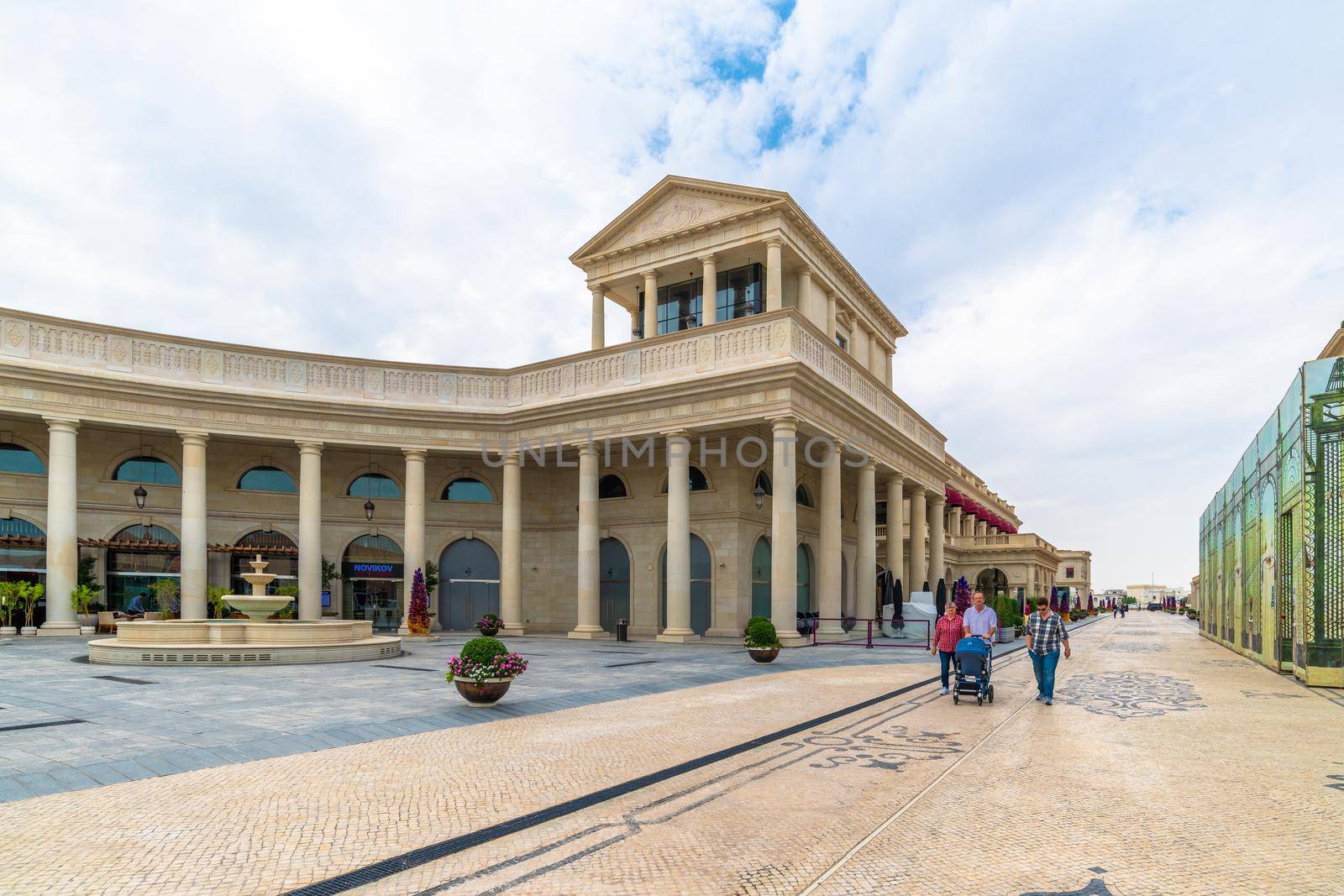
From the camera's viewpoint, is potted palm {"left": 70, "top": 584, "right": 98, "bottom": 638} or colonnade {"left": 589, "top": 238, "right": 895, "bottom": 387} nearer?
potted palm {"left": 70, "top": 584, "right": 98, "bottom": 638}

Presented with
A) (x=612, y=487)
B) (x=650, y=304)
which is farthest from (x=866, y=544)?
(x=650, y=304)

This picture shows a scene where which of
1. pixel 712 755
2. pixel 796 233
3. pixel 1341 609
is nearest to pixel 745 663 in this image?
pixel 712 755

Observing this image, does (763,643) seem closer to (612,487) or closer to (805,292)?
(612,487)

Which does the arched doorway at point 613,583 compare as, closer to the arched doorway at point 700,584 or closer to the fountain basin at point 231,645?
the arched doorway at point 700,584

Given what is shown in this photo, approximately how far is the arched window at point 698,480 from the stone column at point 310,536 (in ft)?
43.3

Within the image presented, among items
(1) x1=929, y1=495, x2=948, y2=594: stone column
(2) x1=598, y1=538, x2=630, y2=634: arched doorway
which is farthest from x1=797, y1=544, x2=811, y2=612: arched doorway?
(1) x1=929, y1=495, x2=948, y2=594: stone column

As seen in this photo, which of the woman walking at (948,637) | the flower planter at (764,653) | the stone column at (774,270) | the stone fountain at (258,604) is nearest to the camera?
the woman walking at (948,637)

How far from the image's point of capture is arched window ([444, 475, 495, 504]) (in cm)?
3441

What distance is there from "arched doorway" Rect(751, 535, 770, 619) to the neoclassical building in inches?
3.5

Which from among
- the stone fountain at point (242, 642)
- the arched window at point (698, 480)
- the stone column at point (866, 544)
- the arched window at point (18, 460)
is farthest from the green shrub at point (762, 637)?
the arched window at point (18, 460)

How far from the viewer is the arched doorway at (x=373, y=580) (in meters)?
33.1

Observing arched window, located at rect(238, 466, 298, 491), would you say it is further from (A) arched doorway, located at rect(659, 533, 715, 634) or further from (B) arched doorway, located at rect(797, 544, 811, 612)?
(B) arched doorway, located at rect(797, 544, 811, 612)

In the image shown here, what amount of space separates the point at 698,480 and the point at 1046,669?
17.6 meters

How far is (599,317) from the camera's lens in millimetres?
36938
